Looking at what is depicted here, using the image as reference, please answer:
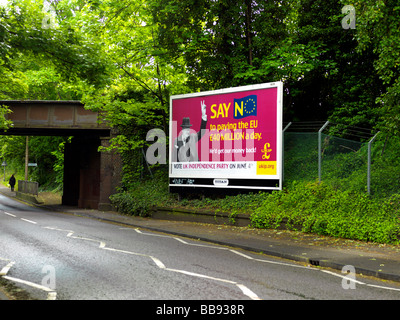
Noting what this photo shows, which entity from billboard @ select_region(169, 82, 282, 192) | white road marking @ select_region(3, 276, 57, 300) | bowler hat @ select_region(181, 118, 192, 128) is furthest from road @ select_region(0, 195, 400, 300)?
bowler hat @ select_region(181, 118, 192, 128)

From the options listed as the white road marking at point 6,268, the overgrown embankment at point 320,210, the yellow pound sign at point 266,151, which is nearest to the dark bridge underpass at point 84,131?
the overgrown embankment at point 320,210

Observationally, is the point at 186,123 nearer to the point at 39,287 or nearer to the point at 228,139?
the point at 228,139

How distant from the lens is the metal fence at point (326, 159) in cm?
1534

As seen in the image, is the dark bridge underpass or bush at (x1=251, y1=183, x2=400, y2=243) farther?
the dark bridge underpass

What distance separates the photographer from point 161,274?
26.9 ft

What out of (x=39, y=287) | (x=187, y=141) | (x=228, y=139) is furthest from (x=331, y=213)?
(x=39, y=287)

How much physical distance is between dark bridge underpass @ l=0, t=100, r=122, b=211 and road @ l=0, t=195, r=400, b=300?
42.0 ft

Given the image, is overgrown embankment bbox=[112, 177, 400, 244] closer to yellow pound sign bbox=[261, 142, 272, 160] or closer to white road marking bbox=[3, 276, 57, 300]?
yellow pound sign bbox=[261, 142, 272, 160]

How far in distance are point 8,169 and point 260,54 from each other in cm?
6569

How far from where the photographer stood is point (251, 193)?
56.0ft

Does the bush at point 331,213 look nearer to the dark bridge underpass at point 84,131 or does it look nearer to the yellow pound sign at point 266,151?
the yellow pound sign at point 266,151

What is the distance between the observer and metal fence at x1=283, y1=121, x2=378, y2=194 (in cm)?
1534

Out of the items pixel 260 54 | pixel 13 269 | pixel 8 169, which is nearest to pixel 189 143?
pixel 260 54

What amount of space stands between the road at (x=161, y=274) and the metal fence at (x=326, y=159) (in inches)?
228
